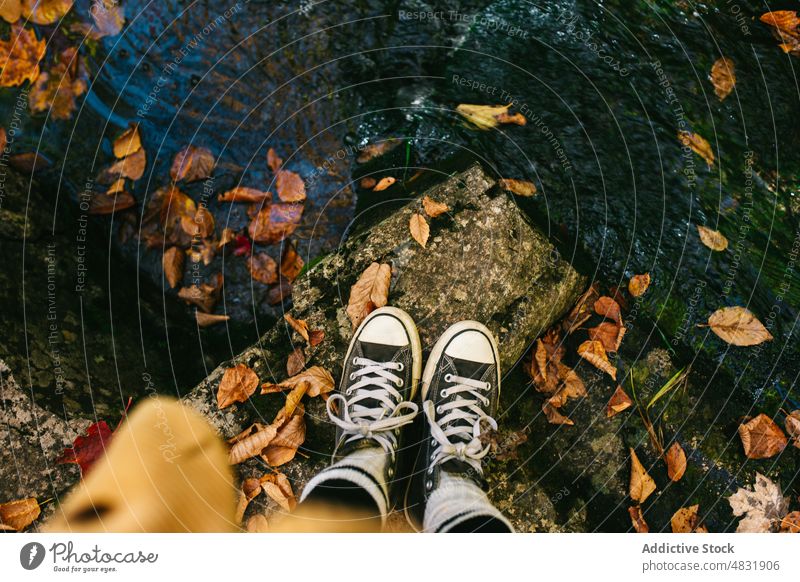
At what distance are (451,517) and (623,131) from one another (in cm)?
216

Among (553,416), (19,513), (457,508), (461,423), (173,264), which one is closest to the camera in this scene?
(457,508)

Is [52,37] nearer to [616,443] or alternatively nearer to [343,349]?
[343,349]

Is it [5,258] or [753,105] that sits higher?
[753,105]

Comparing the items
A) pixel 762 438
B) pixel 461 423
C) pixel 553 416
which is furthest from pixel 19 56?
pixel 762 438

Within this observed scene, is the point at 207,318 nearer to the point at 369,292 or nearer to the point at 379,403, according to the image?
the point at 369,292

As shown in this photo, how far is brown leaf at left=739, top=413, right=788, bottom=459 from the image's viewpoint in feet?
6.79

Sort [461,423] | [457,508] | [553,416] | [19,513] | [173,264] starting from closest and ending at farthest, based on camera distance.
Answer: [457,508]
[19,513]
[553,416]
[461,423]
[173,264]

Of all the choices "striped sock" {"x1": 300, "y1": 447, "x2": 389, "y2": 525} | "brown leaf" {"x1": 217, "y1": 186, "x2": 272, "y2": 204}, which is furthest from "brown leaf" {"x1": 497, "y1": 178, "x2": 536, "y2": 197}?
"striped sock" {"x1": 300, "y1": 447, "x2": 389, "y2": 525}

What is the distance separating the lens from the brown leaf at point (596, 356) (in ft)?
7.21

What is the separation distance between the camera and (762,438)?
2.08 m

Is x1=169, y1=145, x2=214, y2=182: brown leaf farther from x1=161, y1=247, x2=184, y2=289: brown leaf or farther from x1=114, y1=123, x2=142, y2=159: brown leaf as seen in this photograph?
x1=161, y1=247, x2=184, y2=289: brown leaf

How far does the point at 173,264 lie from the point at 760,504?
344 cm
